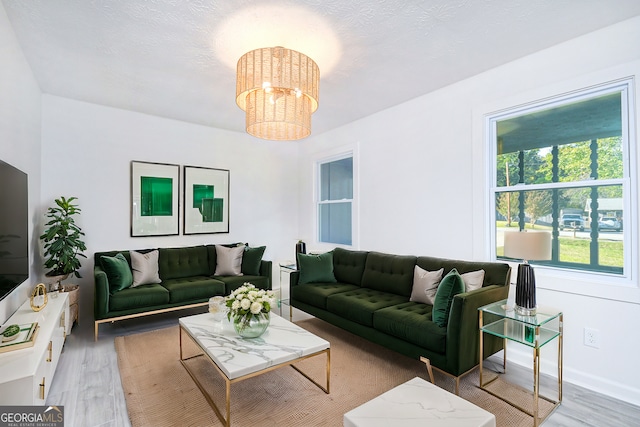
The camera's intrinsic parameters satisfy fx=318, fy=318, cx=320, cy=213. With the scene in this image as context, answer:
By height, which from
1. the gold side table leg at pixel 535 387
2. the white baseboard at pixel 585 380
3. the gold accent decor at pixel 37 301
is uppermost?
the gold accent decor at pixel 37 301

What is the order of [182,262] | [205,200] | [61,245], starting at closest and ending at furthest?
[61,245] → [182,262] → [205,200]

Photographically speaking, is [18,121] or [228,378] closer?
[228,378]

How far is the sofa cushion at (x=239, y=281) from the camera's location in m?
4.14

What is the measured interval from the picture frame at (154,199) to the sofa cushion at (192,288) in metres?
0.83

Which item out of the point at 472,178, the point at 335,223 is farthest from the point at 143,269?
the point at 472,178

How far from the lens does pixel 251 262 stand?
4.49 m

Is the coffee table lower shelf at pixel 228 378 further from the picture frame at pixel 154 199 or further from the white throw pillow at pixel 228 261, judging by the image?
the picture frame at pixel 154 199

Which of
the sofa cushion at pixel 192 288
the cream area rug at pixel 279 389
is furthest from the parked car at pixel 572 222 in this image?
the sofa cushion at pixel 192 288

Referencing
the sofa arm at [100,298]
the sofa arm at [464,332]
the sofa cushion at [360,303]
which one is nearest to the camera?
the sofa arm at [464,332]

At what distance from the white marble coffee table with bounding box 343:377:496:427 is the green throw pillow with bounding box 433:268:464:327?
80cm

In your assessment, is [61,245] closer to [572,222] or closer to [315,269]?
[315,269]

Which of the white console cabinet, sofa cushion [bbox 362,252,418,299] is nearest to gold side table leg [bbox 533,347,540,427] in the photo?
sofa cushion [bbox 362,252,418,299]

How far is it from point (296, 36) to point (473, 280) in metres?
2.49

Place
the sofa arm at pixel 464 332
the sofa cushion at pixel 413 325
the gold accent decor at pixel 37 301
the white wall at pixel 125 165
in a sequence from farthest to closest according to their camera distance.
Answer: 1. the white wall at pixel 125 165
2. the gold accent decor at pixel 37 301
3. the sofa cushion at pixel 413 325
4. the sofa arm at pixel 464 332
